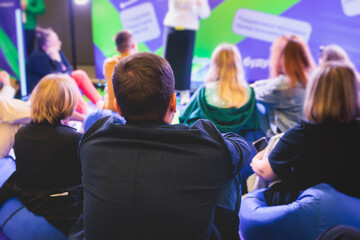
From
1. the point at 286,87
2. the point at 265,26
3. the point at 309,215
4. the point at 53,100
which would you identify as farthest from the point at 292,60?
the point at 265,26

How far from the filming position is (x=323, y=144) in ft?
4.25

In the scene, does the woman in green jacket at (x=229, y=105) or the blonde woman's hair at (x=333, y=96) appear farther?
the woman in green jacket at (x=229, y=105)

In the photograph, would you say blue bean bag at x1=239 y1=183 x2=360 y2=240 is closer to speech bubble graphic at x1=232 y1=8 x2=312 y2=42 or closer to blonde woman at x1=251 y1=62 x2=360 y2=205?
blonde woman at x1=251 y1=62 x2=360 y2=205

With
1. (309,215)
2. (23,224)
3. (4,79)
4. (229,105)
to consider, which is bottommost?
(23,224)

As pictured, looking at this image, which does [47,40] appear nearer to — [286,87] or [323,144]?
[286,87]

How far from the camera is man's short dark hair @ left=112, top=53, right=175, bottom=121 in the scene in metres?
0.89

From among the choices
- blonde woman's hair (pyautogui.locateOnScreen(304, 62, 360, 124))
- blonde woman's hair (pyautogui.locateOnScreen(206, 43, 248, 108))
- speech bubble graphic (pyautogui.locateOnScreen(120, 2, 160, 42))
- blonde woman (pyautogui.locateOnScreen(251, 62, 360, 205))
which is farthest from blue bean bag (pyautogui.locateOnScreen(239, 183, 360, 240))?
speech bubble graphic (pyautogui.locateOnScreen(120, 2, 160, 42))

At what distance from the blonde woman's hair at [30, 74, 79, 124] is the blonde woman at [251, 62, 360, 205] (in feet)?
3.49

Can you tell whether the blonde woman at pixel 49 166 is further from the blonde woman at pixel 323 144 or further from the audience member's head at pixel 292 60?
the audience member's head at pixel 292 60

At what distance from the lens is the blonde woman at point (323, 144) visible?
50.6 inches

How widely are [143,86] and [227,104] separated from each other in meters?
1.19

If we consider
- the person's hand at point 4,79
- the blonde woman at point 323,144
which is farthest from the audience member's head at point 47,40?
the blonde woman at point 323,144

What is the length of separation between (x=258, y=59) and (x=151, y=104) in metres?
3.72

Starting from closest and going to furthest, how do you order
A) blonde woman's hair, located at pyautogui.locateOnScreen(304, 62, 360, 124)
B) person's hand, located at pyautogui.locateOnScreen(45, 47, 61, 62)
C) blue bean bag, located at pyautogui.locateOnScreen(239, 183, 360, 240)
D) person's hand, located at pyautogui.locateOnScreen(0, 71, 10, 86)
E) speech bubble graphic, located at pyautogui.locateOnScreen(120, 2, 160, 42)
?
1. blue bean bag, located at pyautogui.locateOnScreen(239, 183, 360, 240)
2. blonde woman's hair, located at pyautogui.locateOnScreen(304, 62, 360, 124)
3. person's hand, located at pyautogui.locateOnScreen(0, 71, 10, 86)
4. person's hand, located at pyautogui.locateOnScreen(45, 47, 61, 62)
5. speech bubble graphic, located at pyautogui.locateOnScreen(120, 2, 160, 42)
